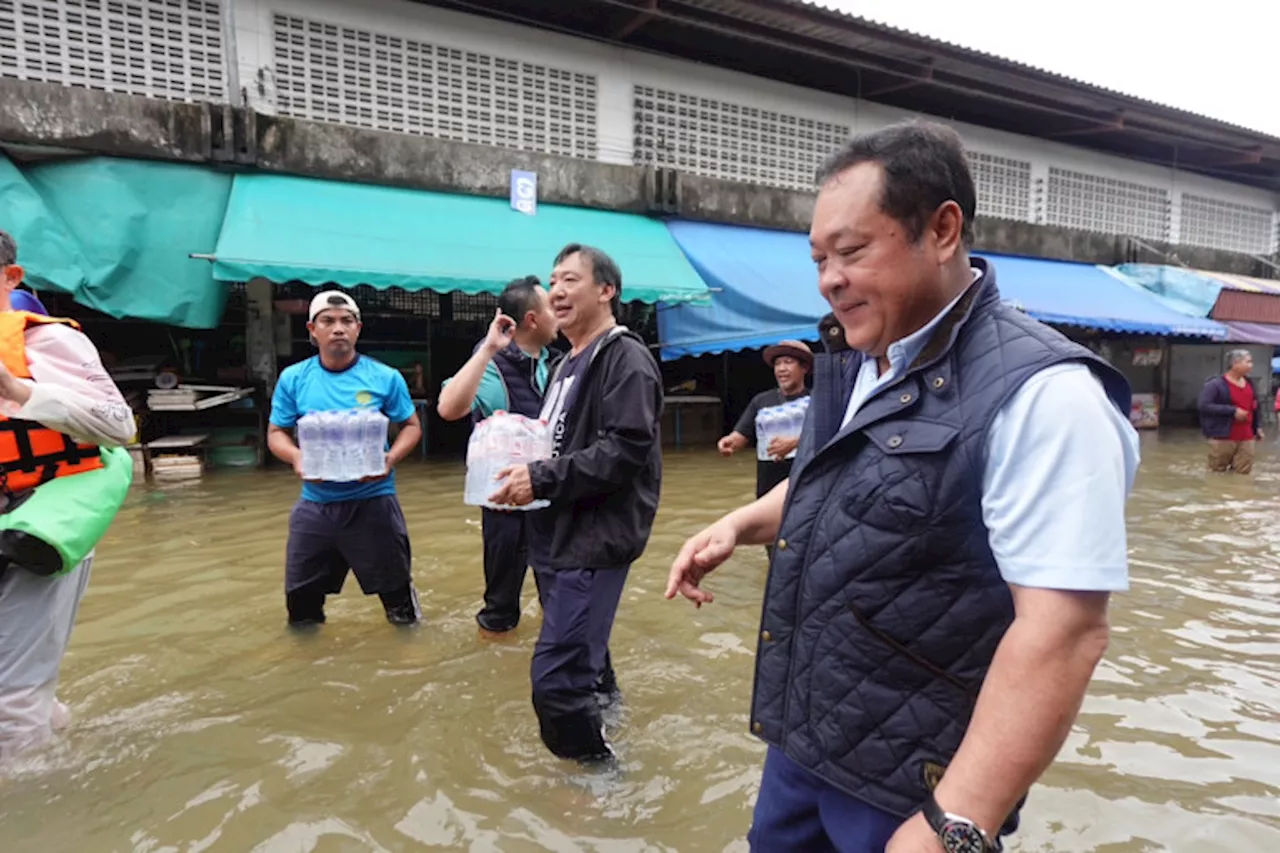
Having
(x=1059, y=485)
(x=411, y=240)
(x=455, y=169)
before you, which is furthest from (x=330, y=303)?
(x=455, y=169)

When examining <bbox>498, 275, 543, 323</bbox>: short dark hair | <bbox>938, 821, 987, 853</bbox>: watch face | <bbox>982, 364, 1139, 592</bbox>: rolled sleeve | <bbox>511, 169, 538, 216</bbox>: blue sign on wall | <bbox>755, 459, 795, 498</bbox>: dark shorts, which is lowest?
<bbox>755, 459, 795, 498</bbox>: dark shorts

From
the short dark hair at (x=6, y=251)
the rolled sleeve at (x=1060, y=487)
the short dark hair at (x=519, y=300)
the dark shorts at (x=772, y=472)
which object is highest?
the short dark hair at (x=6, y=251)

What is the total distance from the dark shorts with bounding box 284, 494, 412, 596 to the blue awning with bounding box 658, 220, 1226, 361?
6930 mm

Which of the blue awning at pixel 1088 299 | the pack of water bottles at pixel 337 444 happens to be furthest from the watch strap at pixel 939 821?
the blue awning at pixel 1088 299

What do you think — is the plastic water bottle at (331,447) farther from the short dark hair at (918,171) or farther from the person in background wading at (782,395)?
the short dark hair at (918,171)

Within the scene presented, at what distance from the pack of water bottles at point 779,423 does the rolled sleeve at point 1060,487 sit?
3.87 metres

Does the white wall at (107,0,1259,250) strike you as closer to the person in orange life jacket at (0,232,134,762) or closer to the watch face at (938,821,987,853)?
the person in orange life jacket at (0,232,134,762)

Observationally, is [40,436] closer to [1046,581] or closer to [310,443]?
[310,443]

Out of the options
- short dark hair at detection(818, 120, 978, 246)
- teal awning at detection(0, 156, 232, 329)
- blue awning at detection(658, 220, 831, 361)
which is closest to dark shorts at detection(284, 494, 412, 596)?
short dark hair at detection(818, 120, 978, 246)

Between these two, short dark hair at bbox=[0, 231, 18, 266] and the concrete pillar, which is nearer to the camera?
short dark hair at bbox=[0, 231, 18, 266]

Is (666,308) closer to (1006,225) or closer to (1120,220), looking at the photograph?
(1006,225)

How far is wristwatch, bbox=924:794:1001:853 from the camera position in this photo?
1096 millimetres

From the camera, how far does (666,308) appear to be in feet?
35.7

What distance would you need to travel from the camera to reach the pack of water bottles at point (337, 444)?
3949 mm
